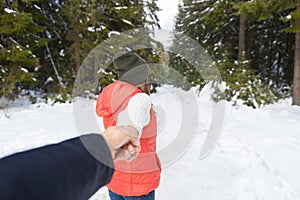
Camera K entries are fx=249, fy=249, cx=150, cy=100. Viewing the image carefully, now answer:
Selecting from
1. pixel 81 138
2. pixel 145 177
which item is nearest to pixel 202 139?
pixel 145 177

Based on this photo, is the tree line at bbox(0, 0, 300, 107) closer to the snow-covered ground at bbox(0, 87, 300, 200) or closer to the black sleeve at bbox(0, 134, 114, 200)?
the snow-covered ground at bbox(0, 87, 300, 200)

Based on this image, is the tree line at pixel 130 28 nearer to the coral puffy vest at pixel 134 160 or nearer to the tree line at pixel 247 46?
the tree line at pixel 247 46

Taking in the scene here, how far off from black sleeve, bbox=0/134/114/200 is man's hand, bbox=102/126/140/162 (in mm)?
36

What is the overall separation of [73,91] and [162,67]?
4802 mm

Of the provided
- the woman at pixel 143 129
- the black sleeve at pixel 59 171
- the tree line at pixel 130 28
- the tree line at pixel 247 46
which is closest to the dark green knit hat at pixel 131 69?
the woman at pixel 143 129

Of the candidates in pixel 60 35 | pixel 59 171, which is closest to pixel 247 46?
pixel 60 35

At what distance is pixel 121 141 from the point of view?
82 cm

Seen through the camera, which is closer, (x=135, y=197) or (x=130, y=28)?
(x=135, y=197)

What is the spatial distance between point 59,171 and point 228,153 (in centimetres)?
462

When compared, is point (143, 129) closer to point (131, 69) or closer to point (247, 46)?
point (131, 69)

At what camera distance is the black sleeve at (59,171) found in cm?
52

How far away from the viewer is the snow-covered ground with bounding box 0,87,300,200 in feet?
A: 10.8

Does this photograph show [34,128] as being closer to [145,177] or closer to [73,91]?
[145,177]

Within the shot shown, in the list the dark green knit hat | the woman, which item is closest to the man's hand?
the woman
